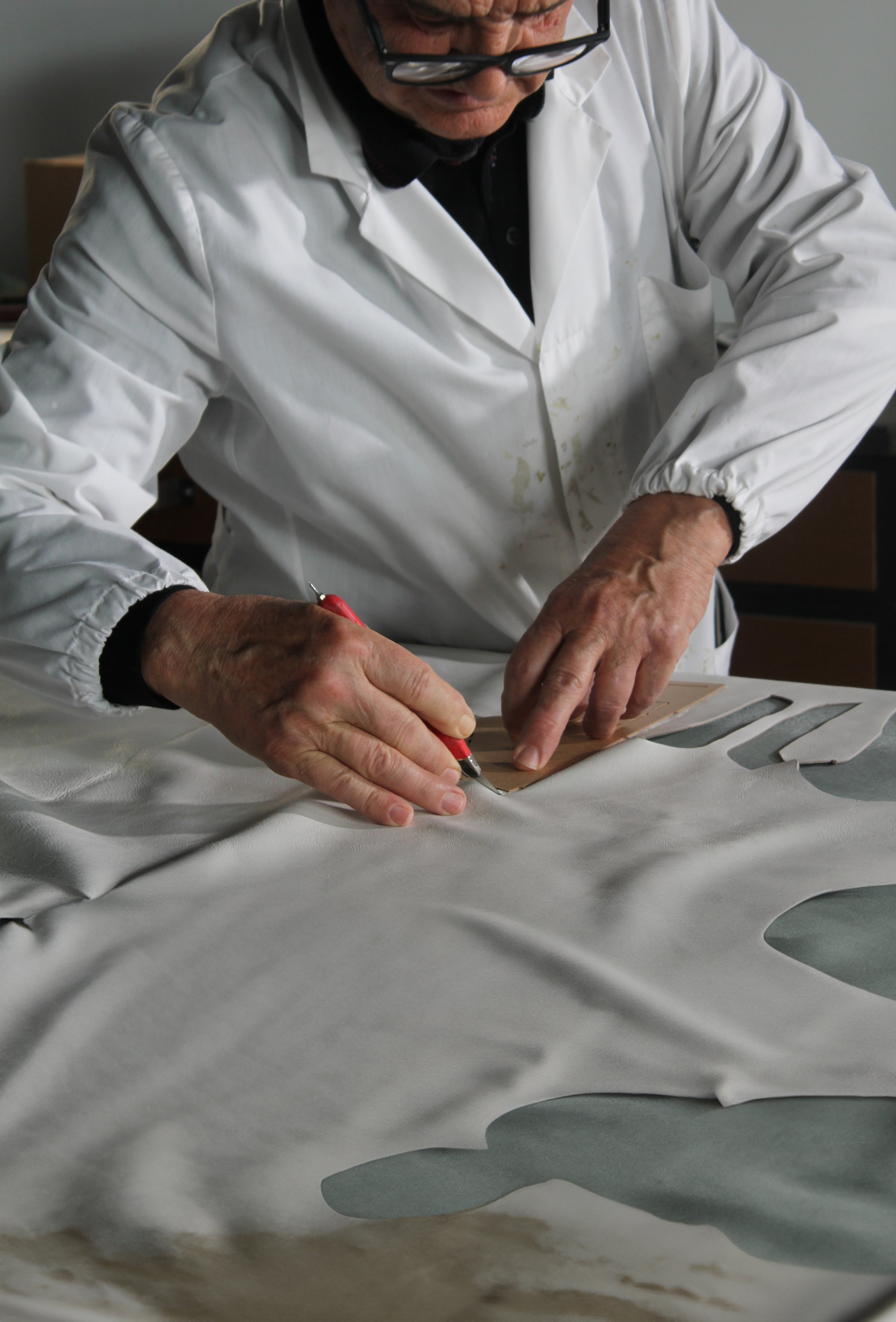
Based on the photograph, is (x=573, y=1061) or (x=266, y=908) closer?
(x=573, y=1061)

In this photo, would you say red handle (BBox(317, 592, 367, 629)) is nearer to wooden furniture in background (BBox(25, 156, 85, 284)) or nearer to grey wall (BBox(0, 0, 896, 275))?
wooden furniture in background (BBox(25, 156, 85, 284))

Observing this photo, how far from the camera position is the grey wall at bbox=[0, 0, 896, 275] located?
7.92ft

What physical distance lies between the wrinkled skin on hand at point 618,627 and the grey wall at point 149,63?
1.83m

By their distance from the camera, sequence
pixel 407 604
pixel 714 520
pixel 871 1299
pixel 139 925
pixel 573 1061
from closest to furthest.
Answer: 1. pixel 871 1299
2. pixel 573 1061
3. pixel 139 925
4. pixel 714 520
5. pixel 407 604

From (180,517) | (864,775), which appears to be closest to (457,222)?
(864,775)

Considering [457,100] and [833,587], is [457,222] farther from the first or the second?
[833,587]

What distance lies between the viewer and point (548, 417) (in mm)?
1212

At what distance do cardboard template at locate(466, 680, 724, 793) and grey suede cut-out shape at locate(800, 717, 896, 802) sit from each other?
0.15 metres

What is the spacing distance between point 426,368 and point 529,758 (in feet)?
1.51

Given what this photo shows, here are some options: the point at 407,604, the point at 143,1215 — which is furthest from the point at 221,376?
the point at 143,1215

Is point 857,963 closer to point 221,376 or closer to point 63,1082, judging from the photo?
point 63,1082

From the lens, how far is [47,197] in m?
2.57

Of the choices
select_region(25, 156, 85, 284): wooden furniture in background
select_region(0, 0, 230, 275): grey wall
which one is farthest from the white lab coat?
select_region(0, 0, 230, 275): grey wall

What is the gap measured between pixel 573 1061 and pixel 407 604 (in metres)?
0.77
